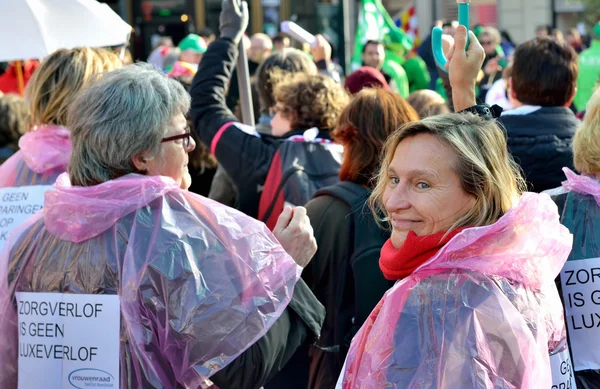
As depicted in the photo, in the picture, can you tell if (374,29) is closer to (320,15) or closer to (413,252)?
(320,15)

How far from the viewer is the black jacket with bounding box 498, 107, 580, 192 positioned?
3861 mm

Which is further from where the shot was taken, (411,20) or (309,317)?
(411,20)

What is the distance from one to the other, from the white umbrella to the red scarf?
97.2 inches

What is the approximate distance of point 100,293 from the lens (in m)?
2.46

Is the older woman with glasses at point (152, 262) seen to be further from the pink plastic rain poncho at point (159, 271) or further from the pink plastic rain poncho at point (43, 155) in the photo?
the pink plastic rain poncho at point (43, 155)

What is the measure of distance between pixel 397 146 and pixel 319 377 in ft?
4.47

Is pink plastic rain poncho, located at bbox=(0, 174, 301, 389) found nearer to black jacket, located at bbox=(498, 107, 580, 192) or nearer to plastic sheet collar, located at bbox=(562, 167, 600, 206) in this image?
plastic sheet collar, located at bbox=(562, 167, 600, 206)

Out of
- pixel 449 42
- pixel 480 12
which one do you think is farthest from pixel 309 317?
pixel 480 12

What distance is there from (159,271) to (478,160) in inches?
34.5

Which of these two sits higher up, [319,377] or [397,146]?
[397,146]

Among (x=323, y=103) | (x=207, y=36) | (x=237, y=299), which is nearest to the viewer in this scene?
(x=237, y=299)

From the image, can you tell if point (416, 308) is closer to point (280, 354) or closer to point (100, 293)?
point (280, 354)

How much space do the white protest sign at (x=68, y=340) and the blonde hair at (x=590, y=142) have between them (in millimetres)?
1594

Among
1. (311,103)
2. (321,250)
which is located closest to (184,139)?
(321,250)
